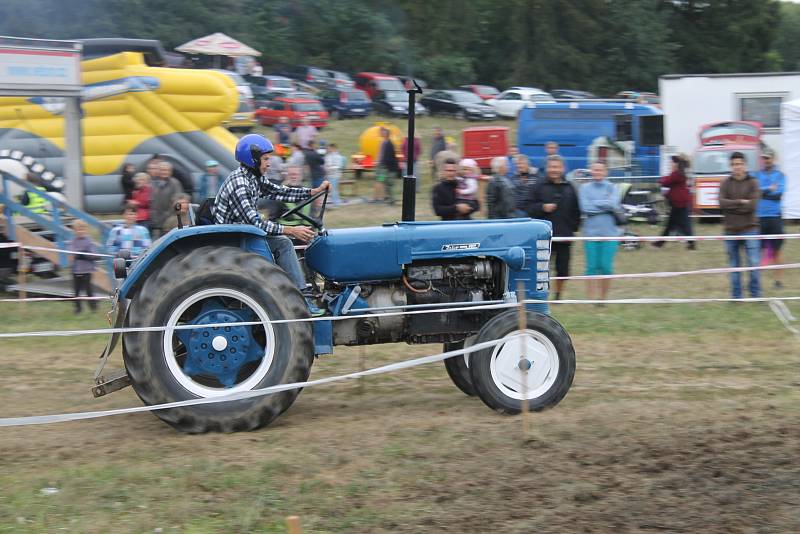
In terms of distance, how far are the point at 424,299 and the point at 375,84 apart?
31247 mm

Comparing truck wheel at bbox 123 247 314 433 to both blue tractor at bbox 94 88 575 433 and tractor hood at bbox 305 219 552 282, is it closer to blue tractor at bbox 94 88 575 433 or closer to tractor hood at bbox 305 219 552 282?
blue tractor at bbox 94 88 575 433

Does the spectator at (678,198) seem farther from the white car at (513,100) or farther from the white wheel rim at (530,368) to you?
the white car at (513,100)

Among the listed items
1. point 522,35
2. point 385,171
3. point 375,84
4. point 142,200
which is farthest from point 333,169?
point 522,35

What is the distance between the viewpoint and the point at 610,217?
436 inches

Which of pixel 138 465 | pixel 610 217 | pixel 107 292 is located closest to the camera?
pixel 138 465

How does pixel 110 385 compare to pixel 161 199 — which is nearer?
pixel 110 385

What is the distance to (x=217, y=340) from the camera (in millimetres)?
6164

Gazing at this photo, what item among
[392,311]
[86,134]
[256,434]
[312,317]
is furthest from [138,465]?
[86,134]

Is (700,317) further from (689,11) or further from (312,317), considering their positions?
(689,11)

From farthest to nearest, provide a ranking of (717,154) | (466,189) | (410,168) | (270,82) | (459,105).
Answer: (459,105), (270,82), (717,154), (466,189), (410,168)

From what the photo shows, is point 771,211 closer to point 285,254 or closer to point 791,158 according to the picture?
point 791,158

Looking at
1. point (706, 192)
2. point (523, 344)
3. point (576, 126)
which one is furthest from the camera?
point (576, 126)

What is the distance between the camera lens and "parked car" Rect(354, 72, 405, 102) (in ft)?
121

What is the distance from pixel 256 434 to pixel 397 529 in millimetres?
1665
